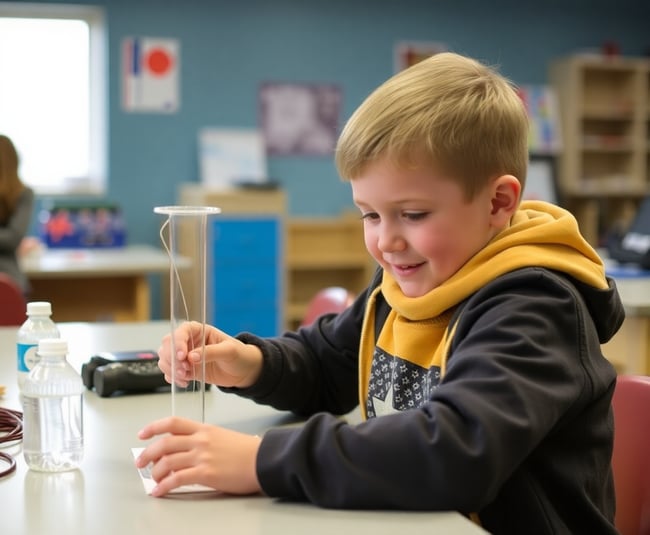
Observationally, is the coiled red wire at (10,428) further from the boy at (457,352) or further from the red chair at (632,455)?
the red chair at (632,455)

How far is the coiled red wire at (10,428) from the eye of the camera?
951 mm

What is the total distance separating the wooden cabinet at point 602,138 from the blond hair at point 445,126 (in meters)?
5.43

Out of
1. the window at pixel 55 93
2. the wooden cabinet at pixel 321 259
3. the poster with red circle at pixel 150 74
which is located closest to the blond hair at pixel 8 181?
the window at pixel 55 93

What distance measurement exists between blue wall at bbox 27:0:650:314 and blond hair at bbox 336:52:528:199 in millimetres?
4658

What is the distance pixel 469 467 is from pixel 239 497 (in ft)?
0.71

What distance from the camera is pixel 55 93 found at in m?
5.40

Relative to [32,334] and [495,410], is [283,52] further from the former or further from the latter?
[495,410]

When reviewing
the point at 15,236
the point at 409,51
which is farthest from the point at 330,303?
the point at 409,51

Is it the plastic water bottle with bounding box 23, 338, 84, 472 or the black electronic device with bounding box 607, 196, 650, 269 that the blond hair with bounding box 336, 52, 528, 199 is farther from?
the black electronic device with bounding box 607, 196, 650, 269

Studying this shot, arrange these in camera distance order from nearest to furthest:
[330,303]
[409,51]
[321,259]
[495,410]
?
1. [495,410]
2. [330,303]
3. [321,259]
4. [409,51]

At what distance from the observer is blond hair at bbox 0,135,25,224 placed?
3.75 metres

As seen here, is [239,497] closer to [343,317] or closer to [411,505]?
[411,505]

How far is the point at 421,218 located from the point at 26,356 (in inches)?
26.3

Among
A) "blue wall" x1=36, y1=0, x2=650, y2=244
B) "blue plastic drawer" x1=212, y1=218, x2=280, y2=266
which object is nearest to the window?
"blue wall" x1=36, y1=0, x2=650, y2=244
